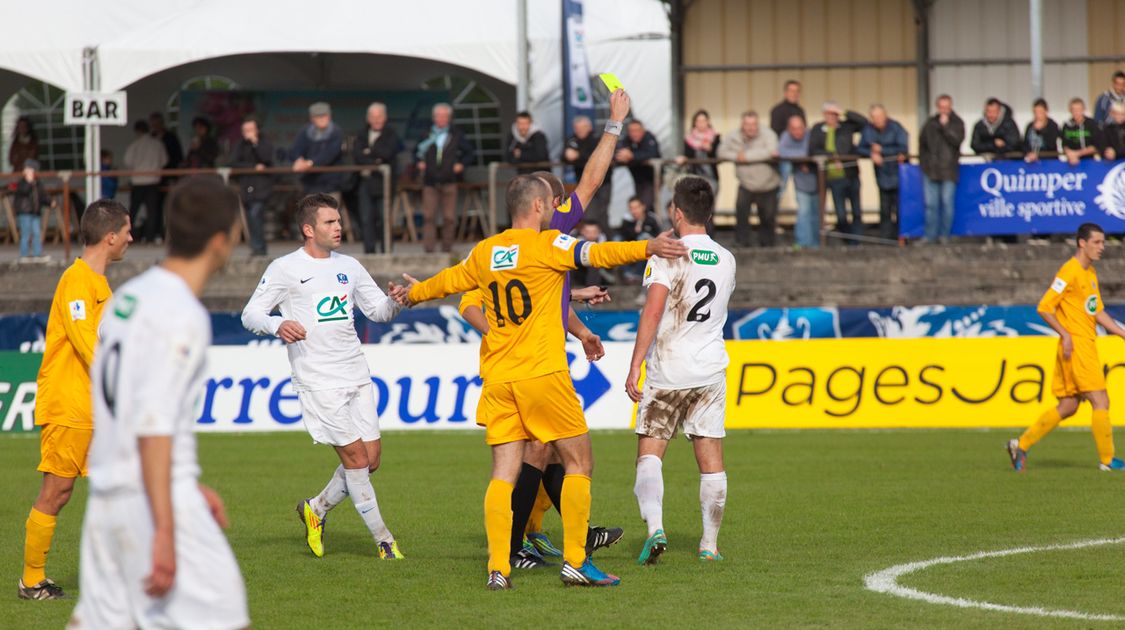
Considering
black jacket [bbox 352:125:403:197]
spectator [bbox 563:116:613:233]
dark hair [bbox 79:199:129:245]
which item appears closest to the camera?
dark hair [bbox 79:199:129:245]

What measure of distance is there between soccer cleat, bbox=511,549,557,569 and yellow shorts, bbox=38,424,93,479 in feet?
8.05

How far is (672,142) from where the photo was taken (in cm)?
2603

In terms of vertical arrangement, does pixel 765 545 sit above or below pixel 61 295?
below

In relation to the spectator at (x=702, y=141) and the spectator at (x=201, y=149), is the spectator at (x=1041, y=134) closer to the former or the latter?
the spectator at (x=702, y=141)

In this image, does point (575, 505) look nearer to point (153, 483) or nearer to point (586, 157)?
point (153, 483)

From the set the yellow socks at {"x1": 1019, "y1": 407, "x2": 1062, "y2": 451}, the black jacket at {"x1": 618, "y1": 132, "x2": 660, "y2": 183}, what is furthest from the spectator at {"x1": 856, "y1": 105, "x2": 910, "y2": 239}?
the yellow socks at {"x1": 1019, "y1": 407, "x2": 1062, "y2": 451}

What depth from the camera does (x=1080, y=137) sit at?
20609mm

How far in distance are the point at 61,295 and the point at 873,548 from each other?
4.84 meters

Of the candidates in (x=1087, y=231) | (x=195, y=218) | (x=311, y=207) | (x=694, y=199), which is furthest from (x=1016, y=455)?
(x=195, y=218)

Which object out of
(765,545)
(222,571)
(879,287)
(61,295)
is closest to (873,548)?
(765,545)

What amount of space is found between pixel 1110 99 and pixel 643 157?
6.62 meters

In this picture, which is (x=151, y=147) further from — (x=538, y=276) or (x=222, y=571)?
(x=222, y=571)

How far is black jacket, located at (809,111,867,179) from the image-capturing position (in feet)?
69.2

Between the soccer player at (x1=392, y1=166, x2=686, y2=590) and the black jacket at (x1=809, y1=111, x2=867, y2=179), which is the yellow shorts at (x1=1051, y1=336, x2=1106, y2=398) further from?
the black jacket at (x1=809, y1=111, x2=867, y2=179)
